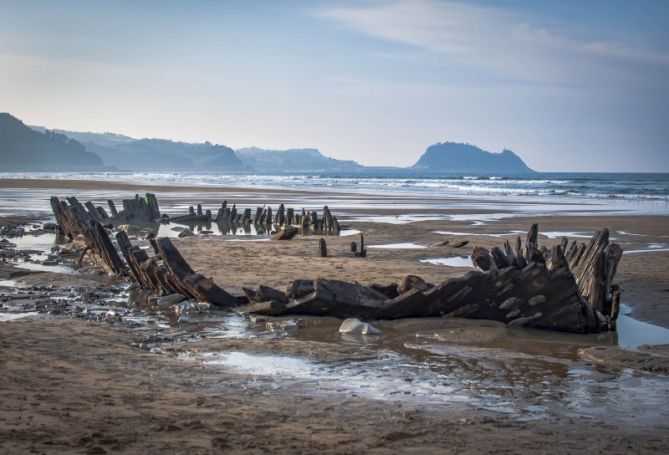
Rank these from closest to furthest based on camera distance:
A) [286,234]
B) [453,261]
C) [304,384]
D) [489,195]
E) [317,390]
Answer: [317,390]
[304,384]
[453,261]
[286,234]
[489,195]

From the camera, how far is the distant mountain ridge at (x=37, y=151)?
6171 inches

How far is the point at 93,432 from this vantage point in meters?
4.22

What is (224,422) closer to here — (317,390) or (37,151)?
(317,390)

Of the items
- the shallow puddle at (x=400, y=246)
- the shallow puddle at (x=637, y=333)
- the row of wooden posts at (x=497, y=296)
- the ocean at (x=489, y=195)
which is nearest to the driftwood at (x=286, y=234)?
the shallow puddle at (x=400, y=246)

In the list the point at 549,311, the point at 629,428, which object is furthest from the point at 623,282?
the point at 629,428

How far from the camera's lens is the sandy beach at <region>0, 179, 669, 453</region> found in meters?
4.32

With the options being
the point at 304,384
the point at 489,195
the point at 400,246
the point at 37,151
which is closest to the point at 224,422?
the point at 304,384

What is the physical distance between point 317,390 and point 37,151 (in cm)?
18031

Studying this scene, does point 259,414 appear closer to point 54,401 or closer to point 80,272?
point 54,401

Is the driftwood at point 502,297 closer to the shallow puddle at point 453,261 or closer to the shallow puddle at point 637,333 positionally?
the shallow puddle at point 637,333

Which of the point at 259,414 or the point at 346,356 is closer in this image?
the point at 259,414

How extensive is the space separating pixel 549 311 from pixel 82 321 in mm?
5491

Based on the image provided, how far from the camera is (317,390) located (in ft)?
18.5

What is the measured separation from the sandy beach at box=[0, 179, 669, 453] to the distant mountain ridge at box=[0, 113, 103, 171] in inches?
5870
